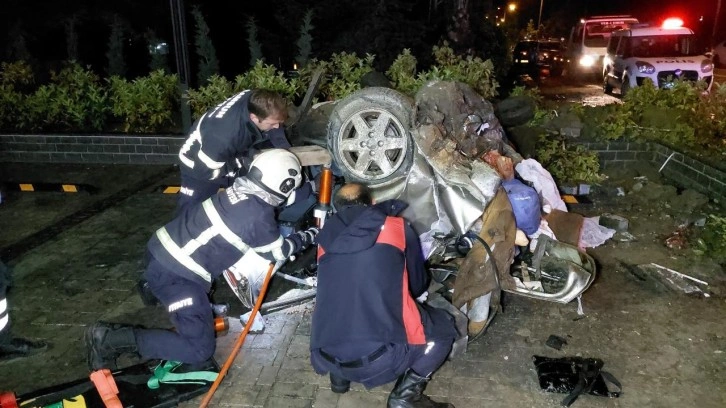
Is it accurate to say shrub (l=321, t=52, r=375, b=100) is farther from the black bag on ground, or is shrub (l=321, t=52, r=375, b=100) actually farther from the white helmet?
the black bag on ground

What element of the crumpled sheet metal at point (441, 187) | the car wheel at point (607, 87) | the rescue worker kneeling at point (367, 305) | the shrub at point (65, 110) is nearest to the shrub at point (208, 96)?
the shrub at point (65, 110)

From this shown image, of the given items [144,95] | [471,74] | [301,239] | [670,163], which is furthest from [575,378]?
[144,95]

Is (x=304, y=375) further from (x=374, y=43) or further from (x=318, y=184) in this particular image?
(x=374, y=43)

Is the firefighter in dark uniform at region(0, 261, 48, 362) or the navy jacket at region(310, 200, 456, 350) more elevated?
the navy jacket at region(310, 200, 456, 350)

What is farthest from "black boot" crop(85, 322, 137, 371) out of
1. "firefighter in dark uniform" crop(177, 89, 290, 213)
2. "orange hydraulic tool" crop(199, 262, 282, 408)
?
"firefighter in dark uniform" crop(177, 89, 290, 213)

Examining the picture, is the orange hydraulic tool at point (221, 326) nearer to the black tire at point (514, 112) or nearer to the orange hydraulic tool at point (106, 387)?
the orange hydraulic tool at point (106, 387)

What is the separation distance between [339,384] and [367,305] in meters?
0.76

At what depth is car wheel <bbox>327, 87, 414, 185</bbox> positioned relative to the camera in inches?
205

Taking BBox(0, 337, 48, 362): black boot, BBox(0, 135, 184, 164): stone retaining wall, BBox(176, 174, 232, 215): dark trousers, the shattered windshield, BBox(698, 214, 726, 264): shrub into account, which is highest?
the shattered windshield

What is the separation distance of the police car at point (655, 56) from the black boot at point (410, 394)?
482 inches

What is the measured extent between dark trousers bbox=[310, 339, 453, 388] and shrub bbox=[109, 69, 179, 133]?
23.0 feet

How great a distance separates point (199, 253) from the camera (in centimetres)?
395

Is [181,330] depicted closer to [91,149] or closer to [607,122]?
[91,149]

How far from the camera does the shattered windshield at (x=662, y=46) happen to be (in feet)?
47.7
